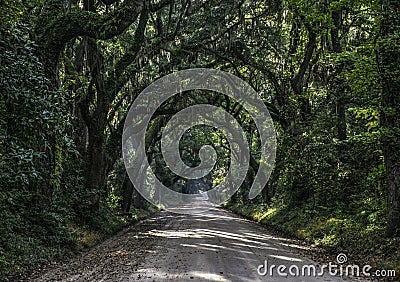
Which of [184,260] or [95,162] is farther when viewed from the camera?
[95,162]

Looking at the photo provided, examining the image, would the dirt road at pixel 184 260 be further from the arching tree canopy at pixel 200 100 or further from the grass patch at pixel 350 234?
the arching tree canopy at pixel 200 100

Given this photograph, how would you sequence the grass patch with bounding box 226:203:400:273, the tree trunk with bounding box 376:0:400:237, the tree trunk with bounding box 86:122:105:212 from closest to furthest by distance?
the grass patch with bounding box 226:203:400:273, the tree trunk with bounding box 376:0:400:237, the tree trunk with bounding box 86:122:105:212

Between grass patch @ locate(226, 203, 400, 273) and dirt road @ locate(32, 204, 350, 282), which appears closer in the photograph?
dirt road @ locate(32, 204, 350, 282)

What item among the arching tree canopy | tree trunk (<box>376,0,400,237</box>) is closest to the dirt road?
the arching tree canopy

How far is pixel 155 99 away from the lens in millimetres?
23844

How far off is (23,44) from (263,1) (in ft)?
40.6

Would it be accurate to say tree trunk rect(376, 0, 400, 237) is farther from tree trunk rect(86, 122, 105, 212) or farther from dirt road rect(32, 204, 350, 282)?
tree trunk rect(86, 122, 105, 212)

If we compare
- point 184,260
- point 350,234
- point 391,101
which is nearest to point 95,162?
point 184,260

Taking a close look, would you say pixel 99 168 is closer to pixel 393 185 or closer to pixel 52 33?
pixel 52 33

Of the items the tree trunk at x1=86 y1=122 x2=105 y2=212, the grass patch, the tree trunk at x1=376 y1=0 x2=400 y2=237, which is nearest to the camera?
the grass patch

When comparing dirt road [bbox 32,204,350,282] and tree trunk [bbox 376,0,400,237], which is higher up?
tree trunk [bbox 376,0,400,237]

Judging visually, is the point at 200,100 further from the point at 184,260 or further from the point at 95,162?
the point at 184,260

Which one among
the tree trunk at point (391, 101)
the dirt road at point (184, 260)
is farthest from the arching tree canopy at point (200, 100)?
the dirt road at point (184, 260)

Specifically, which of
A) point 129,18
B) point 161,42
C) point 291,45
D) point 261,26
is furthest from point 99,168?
point 291,45
